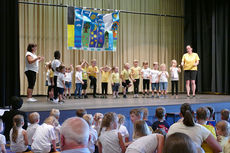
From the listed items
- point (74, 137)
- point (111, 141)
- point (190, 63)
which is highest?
point (190, 63)

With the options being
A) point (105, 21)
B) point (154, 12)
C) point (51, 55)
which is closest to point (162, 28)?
point (154, 12)

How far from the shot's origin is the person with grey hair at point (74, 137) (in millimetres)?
1794

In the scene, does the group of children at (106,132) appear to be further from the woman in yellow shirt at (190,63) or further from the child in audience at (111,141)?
the woman in yellow shirt at (190,63)

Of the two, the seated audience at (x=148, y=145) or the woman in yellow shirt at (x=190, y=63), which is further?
the woman in yellow shirt at (x=190, y=63)

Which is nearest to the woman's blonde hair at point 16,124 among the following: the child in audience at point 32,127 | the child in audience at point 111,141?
the child in audience at point 32,127

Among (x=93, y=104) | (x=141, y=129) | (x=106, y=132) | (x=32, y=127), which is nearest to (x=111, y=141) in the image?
(x=106, y=132)

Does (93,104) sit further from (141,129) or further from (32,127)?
(141,129)

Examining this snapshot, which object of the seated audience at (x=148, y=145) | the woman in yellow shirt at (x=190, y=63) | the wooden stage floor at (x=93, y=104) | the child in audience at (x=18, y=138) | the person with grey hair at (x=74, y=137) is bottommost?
the child in audience at (x=18, y=138)

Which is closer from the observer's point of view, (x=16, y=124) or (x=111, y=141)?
(x=111, y=141)

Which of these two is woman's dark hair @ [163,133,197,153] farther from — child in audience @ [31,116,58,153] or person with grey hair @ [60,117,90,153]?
child in audience @ [31,116,58,153]

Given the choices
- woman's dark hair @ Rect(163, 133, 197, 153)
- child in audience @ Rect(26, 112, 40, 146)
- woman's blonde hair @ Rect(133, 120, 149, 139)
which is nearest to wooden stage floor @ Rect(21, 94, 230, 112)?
child in audience @ Rect(26, 112, 40, 146)

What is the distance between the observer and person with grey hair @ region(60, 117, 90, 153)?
1.79 meters

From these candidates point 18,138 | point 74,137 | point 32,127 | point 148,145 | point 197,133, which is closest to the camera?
point 74,137

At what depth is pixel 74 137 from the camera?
1.79 m
